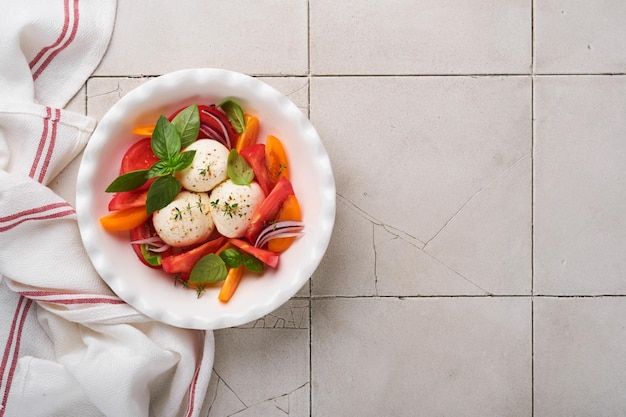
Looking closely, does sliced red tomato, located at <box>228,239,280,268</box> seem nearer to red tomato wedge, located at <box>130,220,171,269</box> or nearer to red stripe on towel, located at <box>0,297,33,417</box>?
red tomato wedge, located at <box>130,220,171,269</box>

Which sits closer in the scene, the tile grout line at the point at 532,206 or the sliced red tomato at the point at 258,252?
the sliced red tomato at the point at 258,252

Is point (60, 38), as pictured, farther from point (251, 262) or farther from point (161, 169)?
point (251, 262)

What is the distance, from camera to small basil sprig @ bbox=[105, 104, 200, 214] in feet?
2.54

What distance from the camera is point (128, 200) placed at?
0.82 m

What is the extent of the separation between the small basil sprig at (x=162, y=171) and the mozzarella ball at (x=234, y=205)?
6 cm

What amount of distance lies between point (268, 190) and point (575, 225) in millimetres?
506

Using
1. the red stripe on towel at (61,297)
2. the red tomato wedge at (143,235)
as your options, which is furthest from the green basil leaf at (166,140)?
the red stripe on towel at (61,297)

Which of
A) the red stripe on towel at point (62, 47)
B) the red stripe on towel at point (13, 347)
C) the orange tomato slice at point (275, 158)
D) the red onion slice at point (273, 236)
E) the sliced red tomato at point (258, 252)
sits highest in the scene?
the red stripe on towel at point (62, 47)

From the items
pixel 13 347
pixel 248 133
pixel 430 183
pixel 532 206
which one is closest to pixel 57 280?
pixel 13 347

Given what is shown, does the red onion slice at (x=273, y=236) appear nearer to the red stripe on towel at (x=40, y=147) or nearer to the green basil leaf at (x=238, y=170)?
the green basil leaf at (x=238, y=170)

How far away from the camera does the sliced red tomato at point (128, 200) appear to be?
0.81 meters

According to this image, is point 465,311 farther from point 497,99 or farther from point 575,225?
point 497,99

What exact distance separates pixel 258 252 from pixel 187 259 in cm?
10

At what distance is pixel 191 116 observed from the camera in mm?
800
